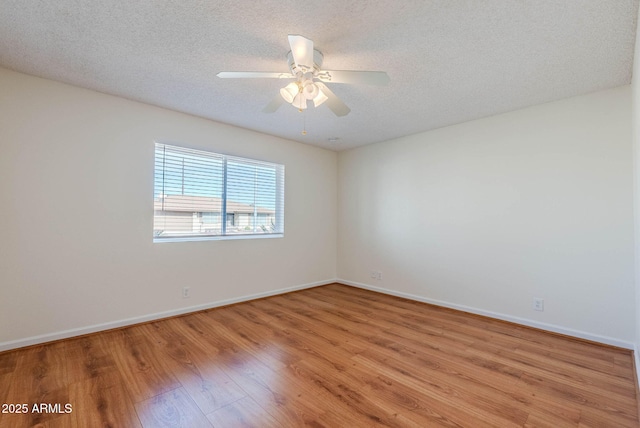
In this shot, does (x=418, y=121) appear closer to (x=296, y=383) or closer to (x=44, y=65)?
(x=296, y=383)

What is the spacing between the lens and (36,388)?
1878 mm

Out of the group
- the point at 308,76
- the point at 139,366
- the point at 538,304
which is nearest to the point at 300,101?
the point at 308,76

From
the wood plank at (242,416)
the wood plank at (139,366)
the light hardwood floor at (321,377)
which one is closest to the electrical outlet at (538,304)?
the light hardwood floor at (321,377)

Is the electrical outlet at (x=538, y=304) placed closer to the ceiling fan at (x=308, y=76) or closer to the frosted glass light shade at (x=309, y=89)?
the ceiling fan at (x=308, y=76)

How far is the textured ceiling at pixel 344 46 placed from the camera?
1.69 metres

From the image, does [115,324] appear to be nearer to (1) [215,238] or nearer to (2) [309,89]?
(1) [215,238]

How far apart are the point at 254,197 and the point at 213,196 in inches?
24.3

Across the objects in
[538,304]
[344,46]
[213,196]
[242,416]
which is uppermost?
[344,46]

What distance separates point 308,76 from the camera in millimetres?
1969

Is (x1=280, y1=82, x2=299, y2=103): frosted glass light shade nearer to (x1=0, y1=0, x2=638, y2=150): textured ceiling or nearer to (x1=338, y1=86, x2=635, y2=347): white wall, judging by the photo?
(x1=0, y1=0, x2=638, y2=150): textured ceiling

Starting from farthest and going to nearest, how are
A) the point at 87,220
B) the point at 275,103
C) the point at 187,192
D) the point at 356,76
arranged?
the point at 187,192 → the point at 87,220 → the point at 275,103 → the point at 356,76

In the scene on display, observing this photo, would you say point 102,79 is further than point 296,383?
Yes

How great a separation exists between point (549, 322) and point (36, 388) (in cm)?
438

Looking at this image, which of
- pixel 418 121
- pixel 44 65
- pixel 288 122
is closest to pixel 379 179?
pixel 418 121
